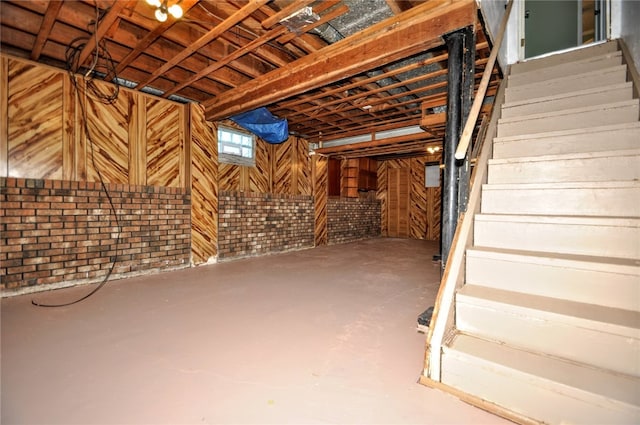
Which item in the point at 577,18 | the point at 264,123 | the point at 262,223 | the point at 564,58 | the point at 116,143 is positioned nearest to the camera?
the point at 564,58

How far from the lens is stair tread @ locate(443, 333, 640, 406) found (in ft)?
3.89

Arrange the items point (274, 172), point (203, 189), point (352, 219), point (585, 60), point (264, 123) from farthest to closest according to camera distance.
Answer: point (352, 219)
point (274, 172)
point (264, 123)
point (203, 189)
point (585, 60)

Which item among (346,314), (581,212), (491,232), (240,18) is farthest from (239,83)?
(581,212)

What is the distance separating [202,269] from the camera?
14.9 ft

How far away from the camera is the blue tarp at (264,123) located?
503 cm

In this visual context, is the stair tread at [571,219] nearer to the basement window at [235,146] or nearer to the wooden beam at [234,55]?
the wooden beam at [234,55]

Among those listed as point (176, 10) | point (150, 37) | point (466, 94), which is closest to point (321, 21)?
point (176, 10)

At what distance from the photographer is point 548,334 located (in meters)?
1.46

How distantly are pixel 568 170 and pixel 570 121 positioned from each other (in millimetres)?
743

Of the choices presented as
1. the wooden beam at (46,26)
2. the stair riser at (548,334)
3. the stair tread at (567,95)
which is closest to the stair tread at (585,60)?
the stair tread at (567,95)

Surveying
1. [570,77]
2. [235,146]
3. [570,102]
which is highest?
[570,77]

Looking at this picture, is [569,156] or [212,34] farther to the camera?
[212,34]

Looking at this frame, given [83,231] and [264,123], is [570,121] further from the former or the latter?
[83,231]

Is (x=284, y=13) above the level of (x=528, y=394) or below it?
above
